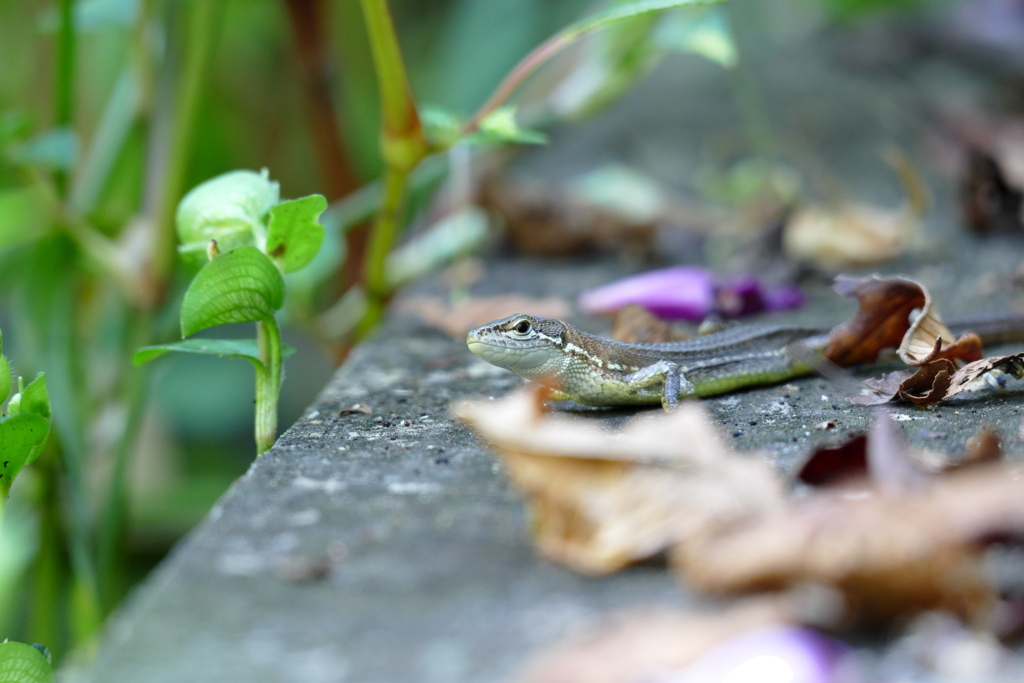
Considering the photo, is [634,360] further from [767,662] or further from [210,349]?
[767,662]

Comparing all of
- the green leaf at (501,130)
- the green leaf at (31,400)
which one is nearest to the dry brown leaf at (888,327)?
the green leaf at (501,130)

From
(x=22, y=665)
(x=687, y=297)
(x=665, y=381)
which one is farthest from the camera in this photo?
(x=687, y=297)

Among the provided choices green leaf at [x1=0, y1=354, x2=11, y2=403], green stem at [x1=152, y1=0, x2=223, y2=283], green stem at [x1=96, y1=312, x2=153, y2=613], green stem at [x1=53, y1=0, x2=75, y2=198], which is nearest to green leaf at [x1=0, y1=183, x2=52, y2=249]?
green stem at [x1=53, y1=0, x2=75, y2=198]

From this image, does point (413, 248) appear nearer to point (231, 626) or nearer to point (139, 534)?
point (139, 534)

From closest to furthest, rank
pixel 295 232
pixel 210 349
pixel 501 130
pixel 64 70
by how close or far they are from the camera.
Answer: pixel 210 349, pixel 295 232, pixel 501 130, pixel 64 70

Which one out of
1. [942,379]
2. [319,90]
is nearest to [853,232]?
[942,379]

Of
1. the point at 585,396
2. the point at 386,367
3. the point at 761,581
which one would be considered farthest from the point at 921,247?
the point at 761,581
